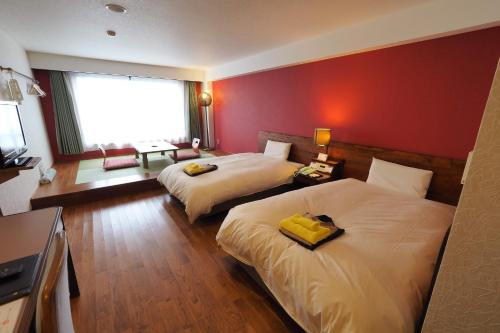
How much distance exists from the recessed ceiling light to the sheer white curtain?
11.5ft

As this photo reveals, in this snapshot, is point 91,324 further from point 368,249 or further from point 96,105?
point 96,105

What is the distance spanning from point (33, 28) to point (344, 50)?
407 centimetres

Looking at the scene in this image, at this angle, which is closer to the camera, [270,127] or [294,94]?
[294,94]

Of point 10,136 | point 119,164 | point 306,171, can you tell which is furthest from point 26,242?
point 119,164

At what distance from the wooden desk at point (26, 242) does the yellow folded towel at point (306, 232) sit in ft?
4.25

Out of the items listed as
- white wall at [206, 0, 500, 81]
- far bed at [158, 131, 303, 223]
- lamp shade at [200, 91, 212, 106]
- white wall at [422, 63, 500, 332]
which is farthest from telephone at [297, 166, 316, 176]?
lamp shade at [200, 91, 212, 106]

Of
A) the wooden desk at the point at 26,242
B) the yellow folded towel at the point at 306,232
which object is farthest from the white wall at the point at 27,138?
the yellow folded towel at the point at 306,232

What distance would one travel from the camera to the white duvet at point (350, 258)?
106 cm

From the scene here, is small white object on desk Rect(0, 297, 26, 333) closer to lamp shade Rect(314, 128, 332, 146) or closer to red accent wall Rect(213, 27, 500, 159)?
lamp shade Rect(314, 128, 332, 146)

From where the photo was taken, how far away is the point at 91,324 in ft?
4.94

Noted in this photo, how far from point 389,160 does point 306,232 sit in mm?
1807

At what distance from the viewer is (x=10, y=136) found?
6.04 ft

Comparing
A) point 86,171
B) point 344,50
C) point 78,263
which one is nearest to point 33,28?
point 86,171

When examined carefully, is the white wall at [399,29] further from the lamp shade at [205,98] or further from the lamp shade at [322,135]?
the lamp shade at [205,98]
